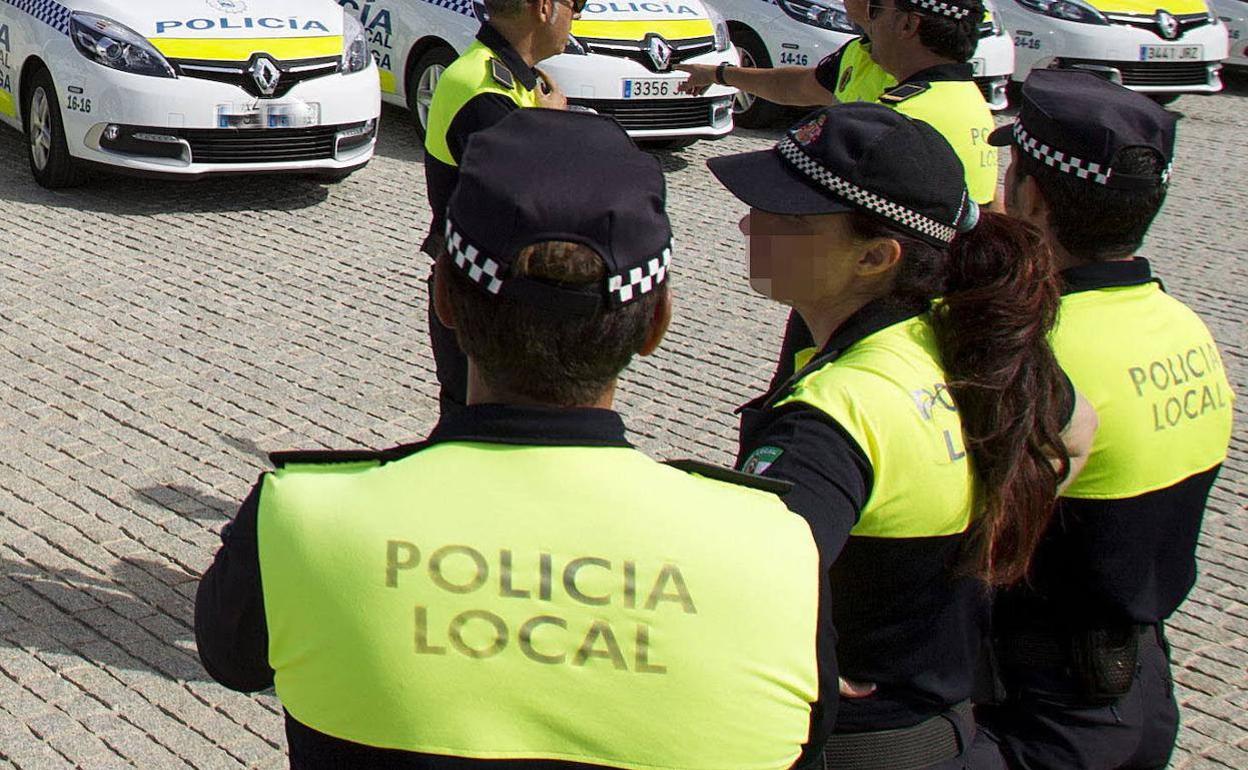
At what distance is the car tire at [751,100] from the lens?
12.0 metres

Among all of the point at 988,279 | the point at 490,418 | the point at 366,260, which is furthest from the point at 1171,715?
the point at 366,260

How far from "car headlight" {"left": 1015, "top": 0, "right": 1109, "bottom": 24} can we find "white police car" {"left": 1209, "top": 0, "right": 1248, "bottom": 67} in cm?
251

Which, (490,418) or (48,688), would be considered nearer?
(490,418)

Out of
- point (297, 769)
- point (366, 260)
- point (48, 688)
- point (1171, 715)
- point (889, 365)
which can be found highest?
point (889, 365)

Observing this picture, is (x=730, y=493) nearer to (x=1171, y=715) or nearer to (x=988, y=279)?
(x=988, y=279)

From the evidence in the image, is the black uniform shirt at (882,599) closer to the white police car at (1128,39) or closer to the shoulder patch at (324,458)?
the shoulder patch at (324,458)

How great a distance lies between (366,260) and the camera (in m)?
8.25

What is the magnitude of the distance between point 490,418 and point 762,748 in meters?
0.47

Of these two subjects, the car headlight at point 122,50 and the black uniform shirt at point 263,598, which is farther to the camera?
the car headlight at point 122,50

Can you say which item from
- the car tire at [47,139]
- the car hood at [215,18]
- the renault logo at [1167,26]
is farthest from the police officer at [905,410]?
the renault logo at [1167,26]

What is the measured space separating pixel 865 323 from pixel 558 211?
839 millimetres

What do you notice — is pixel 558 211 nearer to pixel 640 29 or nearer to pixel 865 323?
pixel 865 323

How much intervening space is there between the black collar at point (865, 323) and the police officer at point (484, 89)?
2.07 m

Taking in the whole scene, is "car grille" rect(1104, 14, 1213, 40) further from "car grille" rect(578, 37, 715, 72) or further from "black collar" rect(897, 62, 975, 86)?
"black collar" rect(897, 62, 975, 86)
